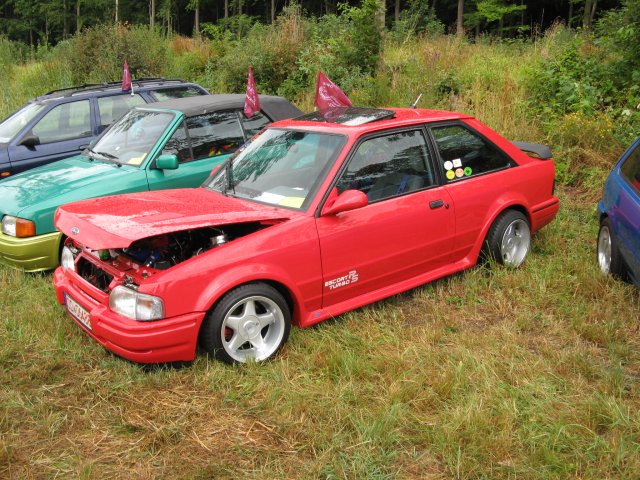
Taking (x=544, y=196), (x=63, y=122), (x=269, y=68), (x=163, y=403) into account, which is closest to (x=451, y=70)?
(x=269, y=68)

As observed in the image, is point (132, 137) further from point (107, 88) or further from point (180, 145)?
point (107, 88)

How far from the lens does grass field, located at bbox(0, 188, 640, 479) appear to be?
3.12 meters

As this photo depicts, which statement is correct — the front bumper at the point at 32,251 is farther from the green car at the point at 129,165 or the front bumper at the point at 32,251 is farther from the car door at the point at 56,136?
the car door at the point at 56,136

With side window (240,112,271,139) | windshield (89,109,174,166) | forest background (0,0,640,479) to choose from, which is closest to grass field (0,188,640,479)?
forest background (0,0,640,479)

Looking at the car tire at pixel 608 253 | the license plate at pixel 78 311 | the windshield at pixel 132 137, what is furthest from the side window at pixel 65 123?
the car tire at pixel 608 253

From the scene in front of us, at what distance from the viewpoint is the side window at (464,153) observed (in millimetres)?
5039

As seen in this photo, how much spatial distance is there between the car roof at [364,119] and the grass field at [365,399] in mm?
1439

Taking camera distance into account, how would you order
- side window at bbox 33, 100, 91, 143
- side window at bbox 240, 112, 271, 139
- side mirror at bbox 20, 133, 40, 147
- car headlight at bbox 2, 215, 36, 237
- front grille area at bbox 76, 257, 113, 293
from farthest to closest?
1. side window at bbox 33, 100, 91, 143
2. side mirror at bbox 20, 133, 40, 147
3. side window at bbox 240, 112, 271, 139
4. car headlight at bbox 2, 215, 36, 237
5. front grille area at bbox 76, 257, 113, 293

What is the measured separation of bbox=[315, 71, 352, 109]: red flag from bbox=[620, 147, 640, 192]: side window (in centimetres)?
292

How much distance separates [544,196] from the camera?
5773mm

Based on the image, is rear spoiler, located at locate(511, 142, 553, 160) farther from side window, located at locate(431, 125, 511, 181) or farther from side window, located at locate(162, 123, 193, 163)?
side window, located at locate(162, 123, 193, 163)

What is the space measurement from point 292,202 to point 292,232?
346 mm

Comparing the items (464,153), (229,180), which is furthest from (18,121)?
(464,153)

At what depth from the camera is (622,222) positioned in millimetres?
4906
